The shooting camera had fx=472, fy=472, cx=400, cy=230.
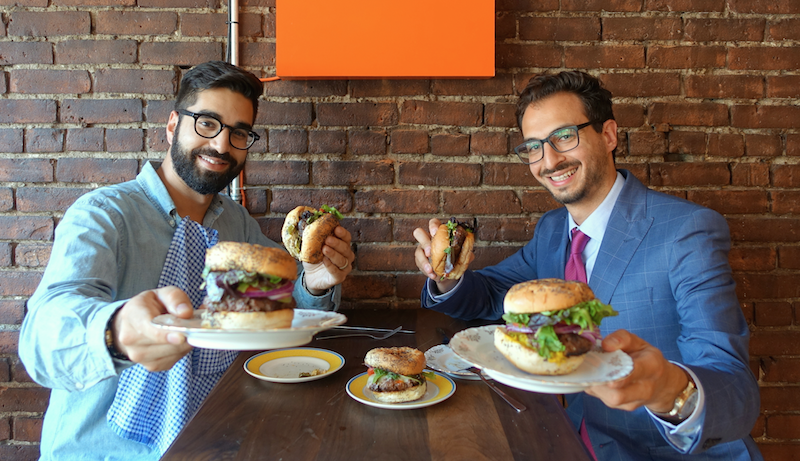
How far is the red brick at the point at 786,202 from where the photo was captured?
2662 millimetres

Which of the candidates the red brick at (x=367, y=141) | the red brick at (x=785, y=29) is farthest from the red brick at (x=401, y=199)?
the red brick at (x=785, y=29)

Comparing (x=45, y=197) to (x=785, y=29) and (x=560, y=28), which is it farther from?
(x=785, y=29)

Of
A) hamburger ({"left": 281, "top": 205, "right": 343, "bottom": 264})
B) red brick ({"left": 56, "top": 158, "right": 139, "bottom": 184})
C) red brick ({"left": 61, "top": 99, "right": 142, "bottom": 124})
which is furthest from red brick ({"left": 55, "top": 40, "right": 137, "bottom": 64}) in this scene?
hamburger ({"left": 281, "top": 205, "right": 343, "bottom": 264})

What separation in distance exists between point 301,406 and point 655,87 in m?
2.51

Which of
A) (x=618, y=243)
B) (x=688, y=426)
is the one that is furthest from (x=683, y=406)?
(x=618, y=243)

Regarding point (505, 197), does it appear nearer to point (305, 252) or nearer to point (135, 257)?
point (305, 252)

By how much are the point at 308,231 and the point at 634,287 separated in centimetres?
138

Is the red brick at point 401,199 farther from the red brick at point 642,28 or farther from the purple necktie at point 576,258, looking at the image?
the red brick at point 642,28

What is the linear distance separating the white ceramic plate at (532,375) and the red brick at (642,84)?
1802 mm

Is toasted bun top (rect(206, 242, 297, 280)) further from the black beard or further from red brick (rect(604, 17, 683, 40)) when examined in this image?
red brick (rect(604, 17, 683, 40))

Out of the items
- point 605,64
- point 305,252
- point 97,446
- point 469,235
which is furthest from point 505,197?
point 97,446

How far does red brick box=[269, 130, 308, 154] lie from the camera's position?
2660 millimetres

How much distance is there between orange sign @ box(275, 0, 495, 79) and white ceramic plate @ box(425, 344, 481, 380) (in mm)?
1445

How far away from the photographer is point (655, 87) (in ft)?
8.73
